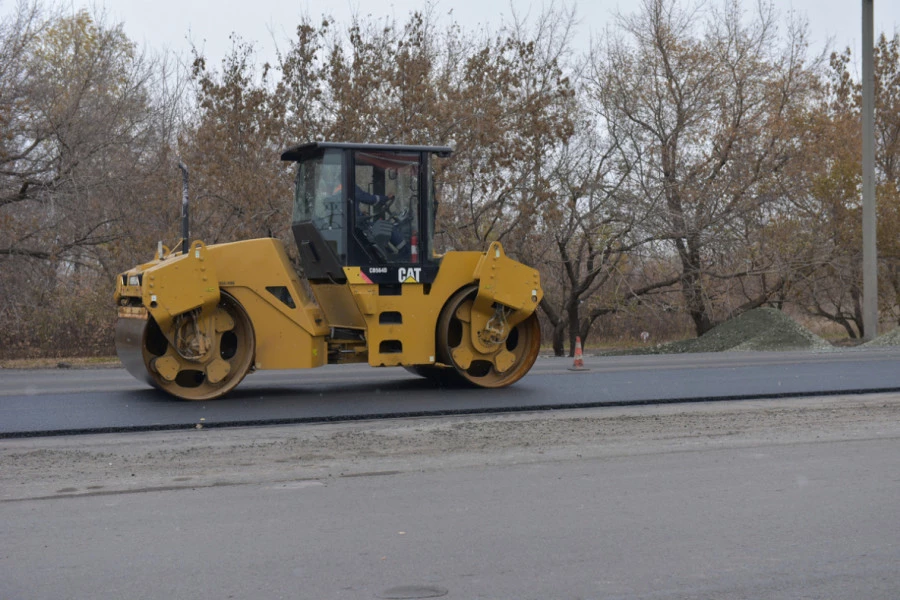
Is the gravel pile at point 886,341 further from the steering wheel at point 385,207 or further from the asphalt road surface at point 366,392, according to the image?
the steering wheel at point 385,207

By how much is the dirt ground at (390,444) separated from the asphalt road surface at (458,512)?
34mm

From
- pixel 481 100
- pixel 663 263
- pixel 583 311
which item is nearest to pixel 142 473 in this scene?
pixel 481 100

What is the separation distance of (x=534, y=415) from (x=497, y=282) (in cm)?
201

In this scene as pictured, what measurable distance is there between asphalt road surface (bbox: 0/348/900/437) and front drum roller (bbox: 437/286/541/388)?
0.23 meters

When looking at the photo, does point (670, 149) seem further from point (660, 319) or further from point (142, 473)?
point (142, 473)

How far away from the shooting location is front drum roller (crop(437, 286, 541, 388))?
1162 centimetres

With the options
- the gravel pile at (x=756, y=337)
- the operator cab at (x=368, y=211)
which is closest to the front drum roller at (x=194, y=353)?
the operator cab at (x=368, y=211)

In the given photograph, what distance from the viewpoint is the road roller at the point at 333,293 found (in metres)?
10.7

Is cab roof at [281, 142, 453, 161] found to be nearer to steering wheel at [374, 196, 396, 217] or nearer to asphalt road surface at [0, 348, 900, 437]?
steering wheel at [374, 196, 396, 217]

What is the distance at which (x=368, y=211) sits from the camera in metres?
11.2

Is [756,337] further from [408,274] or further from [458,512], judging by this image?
[458,512]

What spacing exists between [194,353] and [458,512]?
5644mm

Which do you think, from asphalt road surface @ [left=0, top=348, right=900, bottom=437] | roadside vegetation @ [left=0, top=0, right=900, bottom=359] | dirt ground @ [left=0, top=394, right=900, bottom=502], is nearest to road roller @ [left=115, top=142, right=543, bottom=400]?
asphalt road surface @ [left=0, top=348, right=900, bottom=437]

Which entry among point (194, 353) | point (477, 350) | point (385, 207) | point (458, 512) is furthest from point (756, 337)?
point (458, 512)
